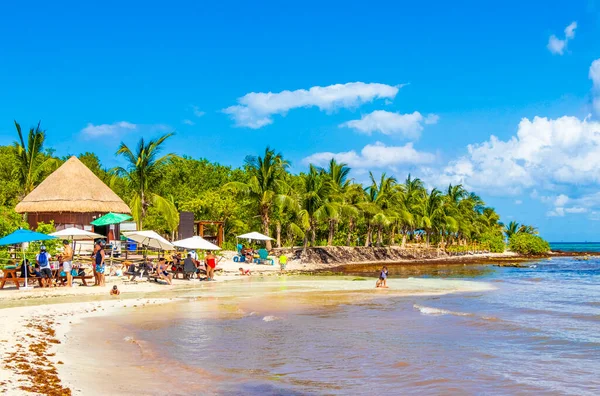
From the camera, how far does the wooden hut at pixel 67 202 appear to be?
28.8 m

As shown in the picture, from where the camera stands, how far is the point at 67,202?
28.8 m

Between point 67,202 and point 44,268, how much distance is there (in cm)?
1235

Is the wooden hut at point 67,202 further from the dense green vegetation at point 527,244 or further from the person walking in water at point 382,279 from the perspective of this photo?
the dense green vegetation at point 527,244

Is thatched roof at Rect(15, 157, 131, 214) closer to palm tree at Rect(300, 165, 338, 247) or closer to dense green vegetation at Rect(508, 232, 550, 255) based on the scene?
palm tree at Rect(300, 165, 338, 247)

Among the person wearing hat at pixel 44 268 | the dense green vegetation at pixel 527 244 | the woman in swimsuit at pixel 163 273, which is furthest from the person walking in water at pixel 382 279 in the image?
the dense green vegetation at pixel 527 244

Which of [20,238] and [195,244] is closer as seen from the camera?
[20,238]

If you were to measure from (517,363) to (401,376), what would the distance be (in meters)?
2.29

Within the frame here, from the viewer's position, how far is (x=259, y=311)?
14656 mm

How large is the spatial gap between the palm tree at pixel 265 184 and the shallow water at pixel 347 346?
22.6 m

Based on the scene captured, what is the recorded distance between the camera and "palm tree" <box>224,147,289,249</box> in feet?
132

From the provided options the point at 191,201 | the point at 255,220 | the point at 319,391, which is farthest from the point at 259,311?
the point at 255,220

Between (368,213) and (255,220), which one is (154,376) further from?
(368,213)

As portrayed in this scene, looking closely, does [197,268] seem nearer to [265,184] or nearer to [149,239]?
[149,239]

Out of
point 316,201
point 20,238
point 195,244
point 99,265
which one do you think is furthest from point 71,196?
point 316,201
